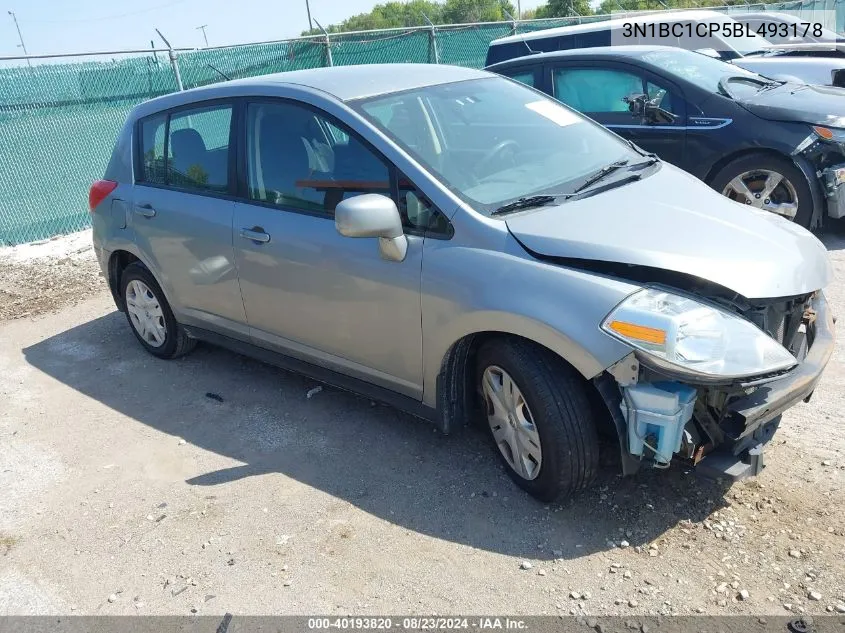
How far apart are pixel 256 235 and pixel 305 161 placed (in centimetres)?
50

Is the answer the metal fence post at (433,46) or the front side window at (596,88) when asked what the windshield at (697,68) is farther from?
the metal fence post at (433,46)

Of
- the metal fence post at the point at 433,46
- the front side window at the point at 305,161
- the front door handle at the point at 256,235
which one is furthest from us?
the metal fence post at the point at 433,46

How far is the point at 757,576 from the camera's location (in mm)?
2746

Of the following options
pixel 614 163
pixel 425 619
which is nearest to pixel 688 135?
pixel 614 163

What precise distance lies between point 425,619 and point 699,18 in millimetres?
11654

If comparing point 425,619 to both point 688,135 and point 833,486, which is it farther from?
point 688,135

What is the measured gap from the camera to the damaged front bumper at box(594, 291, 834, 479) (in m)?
2.71

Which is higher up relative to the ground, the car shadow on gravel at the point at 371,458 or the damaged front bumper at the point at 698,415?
the damaged front bumper at the point at 698,415

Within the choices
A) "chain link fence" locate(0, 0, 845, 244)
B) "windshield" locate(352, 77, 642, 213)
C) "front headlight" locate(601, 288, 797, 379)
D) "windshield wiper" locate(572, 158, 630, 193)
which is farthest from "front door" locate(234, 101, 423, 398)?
"chain link fence" locate(0, 0, 845, 244)

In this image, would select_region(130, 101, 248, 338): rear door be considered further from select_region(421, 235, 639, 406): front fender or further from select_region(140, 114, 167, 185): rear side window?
select_region(421, 235, 639, 406): front fender

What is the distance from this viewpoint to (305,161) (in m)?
3.92

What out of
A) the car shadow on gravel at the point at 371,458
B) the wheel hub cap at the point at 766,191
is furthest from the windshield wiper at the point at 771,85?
the car shadow on gravel at the point at 371,458

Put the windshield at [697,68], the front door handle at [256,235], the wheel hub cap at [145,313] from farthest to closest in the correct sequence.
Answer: the windshield at [697,68], the wheel hub cap at [145,313], the front door handle at [256,235]

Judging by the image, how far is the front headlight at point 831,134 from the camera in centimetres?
598
